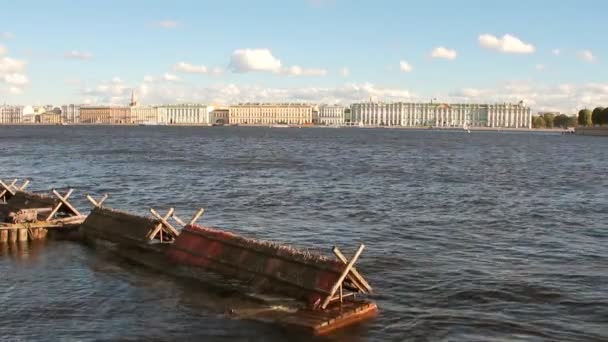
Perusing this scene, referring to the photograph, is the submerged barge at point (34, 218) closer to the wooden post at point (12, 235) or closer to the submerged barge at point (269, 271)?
the wooden post at point (12, 235)

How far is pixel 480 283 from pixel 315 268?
6.35 metres

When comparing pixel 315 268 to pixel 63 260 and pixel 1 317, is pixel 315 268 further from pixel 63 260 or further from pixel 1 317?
pixel 63 260

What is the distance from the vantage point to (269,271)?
794 inches

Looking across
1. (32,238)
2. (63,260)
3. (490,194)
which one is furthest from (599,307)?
(490,194)

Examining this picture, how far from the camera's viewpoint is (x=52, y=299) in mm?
19828

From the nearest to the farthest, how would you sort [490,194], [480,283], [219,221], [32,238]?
[480,283] < [32,238] < [219,221] < [490,194]

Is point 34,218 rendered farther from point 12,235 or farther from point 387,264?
point 387,264

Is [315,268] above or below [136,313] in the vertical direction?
above

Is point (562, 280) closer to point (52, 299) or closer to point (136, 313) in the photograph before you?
point (136, 313)

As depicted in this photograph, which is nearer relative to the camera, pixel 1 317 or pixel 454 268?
pixel 1 317

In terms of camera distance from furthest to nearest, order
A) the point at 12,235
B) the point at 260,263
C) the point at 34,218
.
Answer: the point at 34,218 → the point at 12,235 → the point at 260,263

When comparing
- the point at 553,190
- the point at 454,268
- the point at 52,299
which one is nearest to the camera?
the point at 52,299

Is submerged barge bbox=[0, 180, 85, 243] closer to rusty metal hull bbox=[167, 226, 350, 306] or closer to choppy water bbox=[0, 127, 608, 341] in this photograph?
choppy water bbox=[0, 127, 608, 341]

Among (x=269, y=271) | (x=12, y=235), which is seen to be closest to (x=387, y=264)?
(x=269, y=271)
